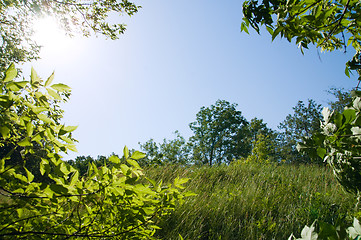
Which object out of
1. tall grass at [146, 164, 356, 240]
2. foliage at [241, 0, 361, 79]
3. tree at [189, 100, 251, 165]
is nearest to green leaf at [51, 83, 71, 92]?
foliage at [241, 0, 361, 79]

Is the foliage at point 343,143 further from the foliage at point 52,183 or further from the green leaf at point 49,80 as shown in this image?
the green leaf at point 49,80

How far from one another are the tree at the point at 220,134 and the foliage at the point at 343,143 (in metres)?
31.5

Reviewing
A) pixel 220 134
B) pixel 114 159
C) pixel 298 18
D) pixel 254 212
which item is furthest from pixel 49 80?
pixel 220 134

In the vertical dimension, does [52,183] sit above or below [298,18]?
below

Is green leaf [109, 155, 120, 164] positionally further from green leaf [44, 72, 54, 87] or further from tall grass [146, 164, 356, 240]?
tall grass [146, 164, 356, 240]

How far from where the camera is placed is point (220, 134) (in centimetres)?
3403

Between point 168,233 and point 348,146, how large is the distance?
2883mm

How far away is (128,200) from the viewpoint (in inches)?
59.9

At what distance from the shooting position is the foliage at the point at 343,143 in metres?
1.06

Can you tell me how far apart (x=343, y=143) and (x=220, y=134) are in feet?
109

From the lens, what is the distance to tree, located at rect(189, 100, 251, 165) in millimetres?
33406

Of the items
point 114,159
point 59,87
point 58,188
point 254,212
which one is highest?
point 59,87

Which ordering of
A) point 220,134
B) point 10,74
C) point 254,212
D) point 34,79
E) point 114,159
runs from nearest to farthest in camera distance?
point 10,74 < point 34,79 < point 114,159 < point 254,212 < point 220,134

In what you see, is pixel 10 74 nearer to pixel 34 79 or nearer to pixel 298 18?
pixel 34 79
